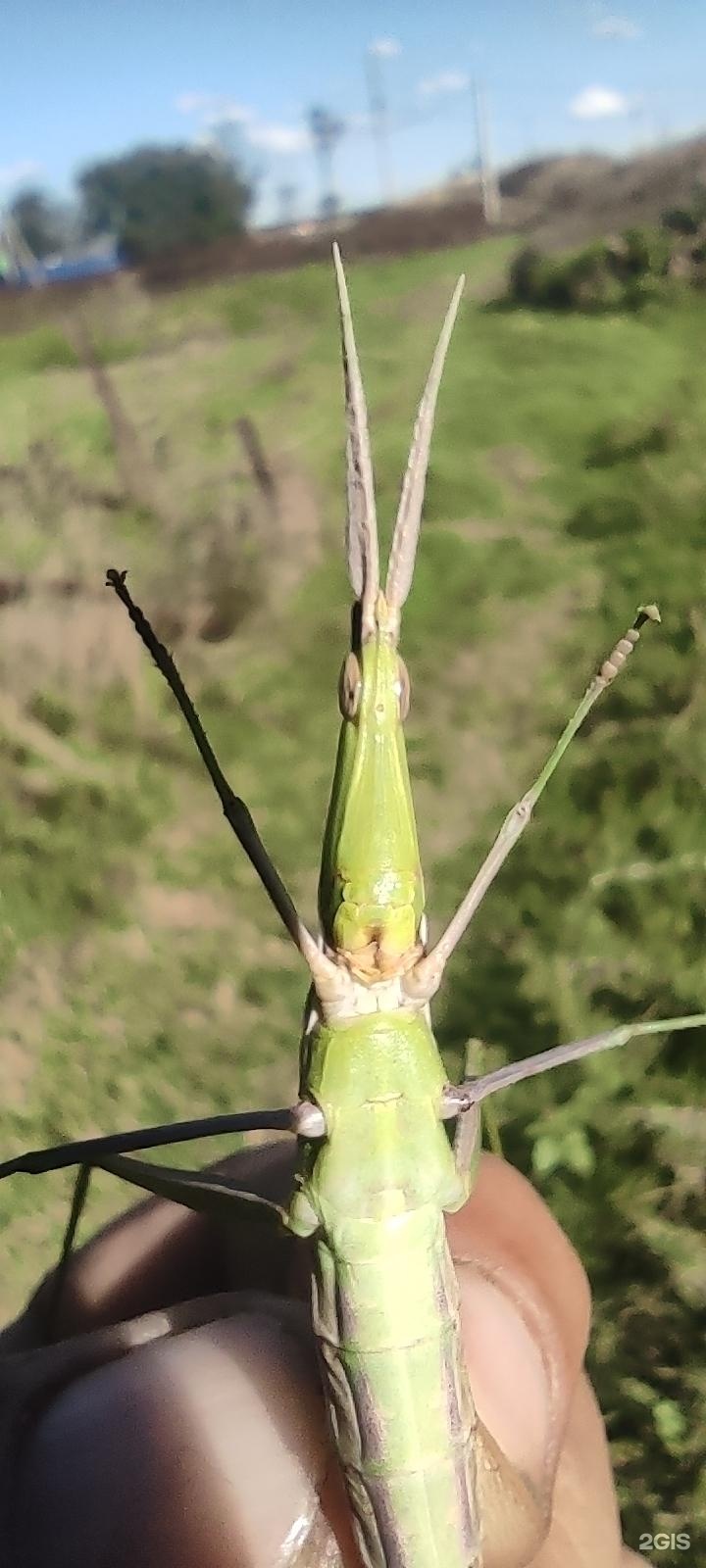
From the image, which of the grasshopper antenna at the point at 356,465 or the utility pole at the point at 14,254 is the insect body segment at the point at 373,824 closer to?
the grasshopper antenna at the point at 356,465

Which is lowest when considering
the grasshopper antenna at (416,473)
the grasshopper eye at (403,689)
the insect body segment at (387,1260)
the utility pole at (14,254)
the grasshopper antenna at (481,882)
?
the insect body segment at (387,1260)

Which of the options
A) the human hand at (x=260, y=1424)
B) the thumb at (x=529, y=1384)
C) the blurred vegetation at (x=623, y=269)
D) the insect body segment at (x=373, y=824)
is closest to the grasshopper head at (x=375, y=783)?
the insect body segment at (x=373, y=824)

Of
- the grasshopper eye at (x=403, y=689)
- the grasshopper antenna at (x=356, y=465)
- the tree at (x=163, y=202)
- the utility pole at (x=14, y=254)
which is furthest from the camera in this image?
the tree at (x=163, y=202)

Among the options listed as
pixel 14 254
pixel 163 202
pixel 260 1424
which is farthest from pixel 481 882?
pixel 163 202

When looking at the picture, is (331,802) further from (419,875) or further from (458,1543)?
(458,1543)

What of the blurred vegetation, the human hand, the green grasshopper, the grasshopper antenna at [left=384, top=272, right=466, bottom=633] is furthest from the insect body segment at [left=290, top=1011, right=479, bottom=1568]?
the blurred vegetation

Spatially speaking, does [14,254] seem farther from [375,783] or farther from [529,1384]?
[529,1384]

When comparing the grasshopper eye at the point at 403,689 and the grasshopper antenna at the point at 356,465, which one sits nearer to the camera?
the grasshopper antenna at the point at 356,465

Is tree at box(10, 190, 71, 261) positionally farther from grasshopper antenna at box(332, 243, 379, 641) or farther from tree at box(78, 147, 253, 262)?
grasshopper antenna at box(332, 243, 379, 641)
